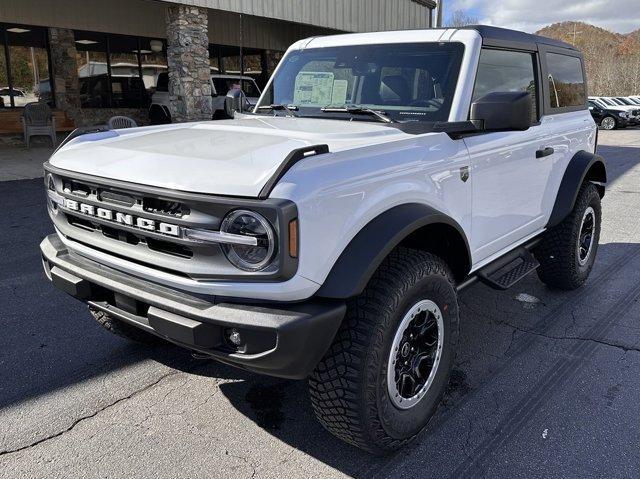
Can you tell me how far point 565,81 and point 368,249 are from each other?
314 cm

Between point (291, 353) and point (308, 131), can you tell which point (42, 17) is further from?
point (291, 353)

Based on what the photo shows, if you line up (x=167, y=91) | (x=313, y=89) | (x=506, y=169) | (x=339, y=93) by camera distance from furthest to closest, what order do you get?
1. (x=167, y=91)
2. (x=313, y=89)
3. (x=339, y=93)
4. (x=506, y=169)

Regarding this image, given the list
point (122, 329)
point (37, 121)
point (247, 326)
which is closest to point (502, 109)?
point (247, 326)

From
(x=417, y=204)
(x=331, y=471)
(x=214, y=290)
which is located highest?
(x=417, y=204)

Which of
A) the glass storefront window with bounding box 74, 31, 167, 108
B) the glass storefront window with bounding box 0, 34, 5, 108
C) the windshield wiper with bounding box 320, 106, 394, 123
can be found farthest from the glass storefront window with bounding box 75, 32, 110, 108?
the windshield wiper with bounding box 320, 106, 394, 123

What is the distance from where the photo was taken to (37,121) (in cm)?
1370

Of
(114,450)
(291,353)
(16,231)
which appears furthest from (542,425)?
(16,231)

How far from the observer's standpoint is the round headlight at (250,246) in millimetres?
2041

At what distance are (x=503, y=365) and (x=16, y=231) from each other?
5.56 meters

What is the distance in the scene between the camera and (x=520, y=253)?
153 inches

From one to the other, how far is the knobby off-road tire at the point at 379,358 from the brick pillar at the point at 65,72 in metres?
15.6

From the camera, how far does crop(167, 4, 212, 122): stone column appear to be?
466 inches

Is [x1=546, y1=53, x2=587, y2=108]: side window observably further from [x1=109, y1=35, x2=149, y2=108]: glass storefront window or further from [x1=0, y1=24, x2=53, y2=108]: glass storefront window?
[x1=109, y1=35, x2=149, y2=108]: glass storefront window

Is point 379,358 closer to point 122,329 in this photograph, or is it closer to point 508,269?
point 508,269
